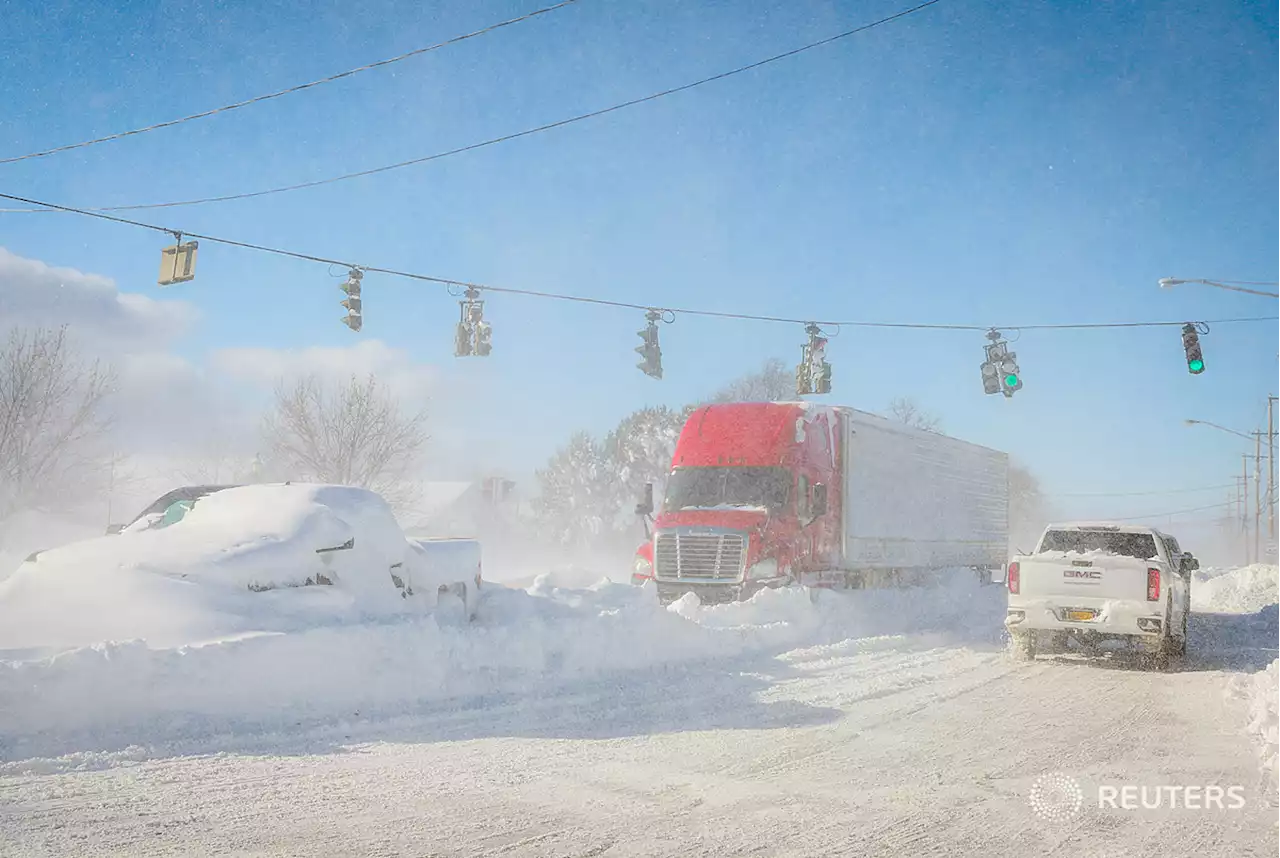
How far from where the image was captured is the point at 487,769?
6.44m

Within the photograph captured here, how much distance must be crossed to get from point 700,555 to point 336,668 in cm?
904

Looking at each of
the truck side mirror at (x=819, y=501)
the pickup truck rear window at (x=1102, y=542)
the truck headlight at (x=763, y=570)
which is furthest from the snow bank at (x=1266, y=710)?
the truck side mirror at (x=819, y=501)

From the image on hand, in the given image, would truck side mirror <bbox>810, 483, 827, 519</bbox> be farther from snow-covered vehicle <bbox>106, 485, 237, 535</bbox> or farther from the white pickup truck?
snow-covered vehicle <bbox>106, 485, 237, 535</bbox>

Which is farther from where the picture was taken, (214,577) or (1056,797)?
(214,577)

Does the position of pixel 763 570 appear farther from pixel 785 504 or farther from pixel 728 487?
pixel 728 487

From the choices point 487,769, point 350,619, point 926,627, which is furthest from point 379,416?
point 487,769

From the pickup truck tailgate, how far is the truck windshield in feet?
16.4

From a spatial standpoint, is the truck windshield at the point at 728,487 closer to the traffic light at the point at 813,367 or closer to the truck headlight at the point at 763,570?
the truck headlight at the point at 763,570

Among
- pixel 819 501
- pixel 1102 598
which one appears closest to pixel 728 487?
pixel 819 501

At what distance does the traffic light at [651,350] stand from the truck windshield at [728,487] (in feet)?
15.5

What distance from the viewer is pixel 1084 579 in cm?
1259

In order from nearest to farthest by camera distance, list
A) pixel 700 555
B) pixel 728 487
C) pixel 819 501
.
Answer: pixel 700 555 → pixel 819 501 → pixel 728 487

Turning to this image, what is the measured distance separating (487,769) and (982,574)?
22.2 meters

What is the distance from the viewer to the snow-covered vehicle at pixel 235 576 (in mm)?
8047
